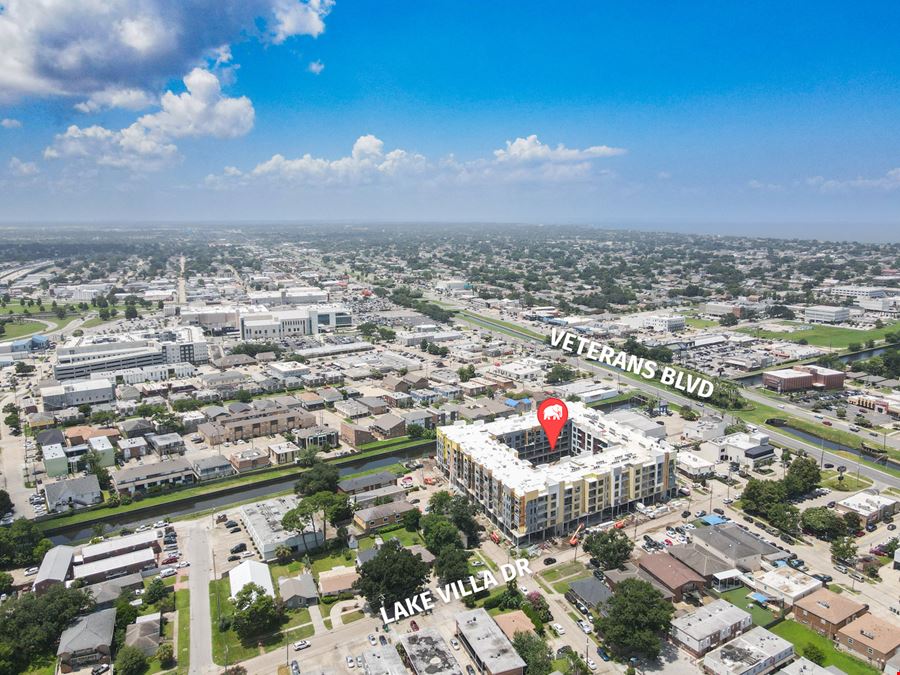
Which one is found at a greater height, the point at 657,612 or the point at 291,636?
the point at 657,612

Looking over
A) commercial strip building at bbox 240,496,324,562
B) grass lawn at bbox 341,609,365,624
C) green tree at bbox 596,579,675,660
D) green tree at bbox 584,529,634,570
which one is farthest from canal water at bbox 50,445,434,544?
green tree at bbox 596,579,675,660

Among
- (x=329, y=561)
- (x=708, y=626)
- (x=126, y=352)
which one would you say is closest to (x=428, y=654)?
(x=329, y=561)

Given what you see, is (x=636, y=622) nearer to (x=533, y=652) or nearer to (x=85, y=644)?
(x=533, y=652)

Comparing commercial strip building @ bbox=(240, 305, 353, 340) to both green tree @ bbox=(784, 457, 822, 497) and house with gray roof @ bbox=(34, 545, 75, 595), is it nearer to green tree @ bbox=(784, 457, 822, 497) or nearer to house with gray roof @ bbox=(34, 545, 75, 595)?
house with gray roof @ bbox=(34, 545, 75, 595)

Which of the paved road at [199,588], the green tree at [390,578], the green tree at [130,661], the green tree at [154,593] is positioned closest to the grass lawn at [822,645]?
the green tree at [390,578]

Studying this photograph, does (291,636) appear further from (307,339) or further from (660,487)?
(307,339)

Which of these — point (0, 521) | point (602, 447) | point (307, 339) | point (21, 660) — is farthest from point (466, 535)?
point (307, 339)

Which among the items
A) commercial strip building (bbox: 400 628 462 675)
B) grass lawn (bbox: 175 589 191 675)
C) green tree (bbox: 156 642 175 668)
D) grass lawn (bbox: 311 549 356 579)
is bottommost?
grass lawn (bbox: 311 549 356 579)
